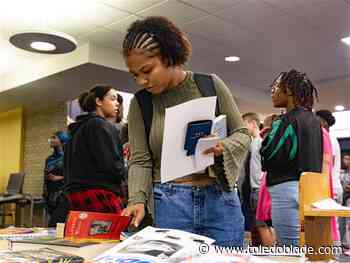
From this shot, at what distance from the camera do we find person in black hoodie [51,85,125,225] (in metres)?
2.34

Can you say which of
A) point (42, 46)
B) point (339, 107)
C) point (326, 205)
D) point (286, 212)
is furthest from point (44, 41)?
point (339, 107)

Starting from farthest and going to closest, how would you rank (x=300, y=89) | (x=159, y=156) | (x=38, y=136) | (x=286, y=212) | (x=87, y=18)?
(x=38, y=136), (x=87, y=18), (x=300, y=89), (x=286, y=212), (x=159, y=156)

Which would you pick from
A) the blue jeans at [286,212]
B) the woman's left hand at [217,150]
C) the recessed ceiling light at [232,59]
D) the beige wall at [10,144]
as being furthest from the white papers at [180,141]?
the beige wall at [10,144]

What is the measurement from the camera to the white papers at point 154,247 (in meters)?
0.74

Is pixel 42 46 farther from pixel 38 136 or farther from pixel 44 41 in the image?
pixel 38 136

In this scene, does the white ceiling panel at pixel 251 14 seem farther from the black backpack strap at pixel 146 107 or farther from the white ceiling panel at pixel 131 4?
the black backpack strap at pixel 146 107

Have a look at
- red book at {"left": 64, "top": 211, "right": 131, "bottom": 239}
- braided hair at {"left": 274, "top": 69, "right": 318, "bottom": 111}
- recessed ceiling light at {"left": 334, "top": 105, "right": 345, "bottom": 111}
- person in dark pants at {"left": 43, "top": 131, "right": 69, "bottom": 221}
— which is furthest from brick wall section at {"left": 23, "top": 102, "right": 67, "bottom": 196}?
red book at {"left": 64, "top": 211, "right": 131, "bottom": 239}

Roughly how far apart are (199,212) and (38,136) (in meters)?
7.11

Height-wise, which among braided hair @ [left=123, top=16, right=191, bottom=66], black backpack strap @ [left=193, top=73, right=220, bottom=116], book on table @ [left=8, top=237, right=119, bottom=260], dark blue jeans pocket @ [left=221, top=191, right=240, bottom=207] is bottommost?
book on table @ [left=8, top=237, right=119, bottom=260]

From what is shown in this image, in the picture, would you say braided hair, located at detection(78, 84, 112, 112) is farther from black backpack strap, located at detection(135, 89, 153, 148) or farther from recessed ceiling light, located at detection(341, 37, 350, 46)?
recessed ceiling light, located at detection(341, 37, 350, 46)

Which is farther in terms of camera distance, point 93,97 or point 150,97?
point 93,97

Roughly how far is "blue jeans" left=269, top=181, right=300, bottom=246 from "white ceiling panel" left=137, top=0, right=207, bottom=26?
7.83 feet

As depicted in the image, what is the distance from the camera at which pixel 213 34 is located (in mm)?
4777

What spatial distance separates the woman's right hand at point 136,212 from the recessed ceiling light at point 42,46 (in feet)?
10.6
